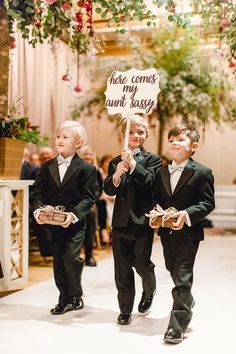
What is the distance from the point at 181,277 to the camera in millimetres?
2840

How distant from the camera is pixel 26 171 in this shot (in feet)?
18.4

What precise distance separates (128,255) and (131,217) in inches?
9.1

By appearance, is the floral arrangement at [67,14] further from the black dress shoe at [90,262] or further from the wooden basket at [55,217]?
the black dress shoe at [90,262]

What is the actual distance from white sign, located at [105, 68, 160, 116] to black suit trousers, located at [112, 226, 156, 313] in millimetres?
674

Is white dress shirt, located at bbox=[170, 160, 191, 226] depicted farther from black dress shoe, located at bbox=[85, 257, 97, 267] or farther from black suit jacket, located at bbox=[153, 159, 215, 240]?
black dress shoe, located at bbox=[85, 257, 97, 267]

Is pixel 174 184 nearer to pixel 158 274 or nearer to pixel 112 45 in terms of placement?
pixel 158 274

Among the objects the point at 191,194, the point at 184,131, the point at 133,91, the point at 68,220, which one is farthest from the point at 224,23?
the point at 68,220

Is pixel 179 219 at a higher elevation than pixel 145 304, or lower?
higher

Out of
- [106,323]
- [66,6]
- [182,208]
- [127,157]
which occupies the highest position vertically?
[66,6]

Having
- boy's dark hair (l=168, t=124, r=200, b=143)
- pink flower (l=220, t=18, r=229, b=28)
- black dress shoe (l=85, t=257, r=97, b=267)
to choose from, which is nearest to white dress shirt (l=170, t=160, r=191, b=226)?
boy's dark hair (l=168, t=124, r=200, b=143)

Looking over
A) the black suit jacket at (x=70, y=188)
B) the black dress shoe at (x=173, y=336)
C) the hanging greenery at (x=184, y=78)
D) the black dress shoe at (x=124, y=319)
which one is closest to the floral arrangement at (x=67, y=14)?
the black suit jacket at (x=70, y=188)

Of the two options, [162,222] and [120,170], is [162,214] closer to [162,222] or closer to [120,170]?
[162,222]

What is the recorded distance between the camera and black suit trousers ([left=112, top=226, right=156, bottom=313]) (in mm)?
3088

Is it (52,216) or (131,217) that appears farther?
(52,216)
